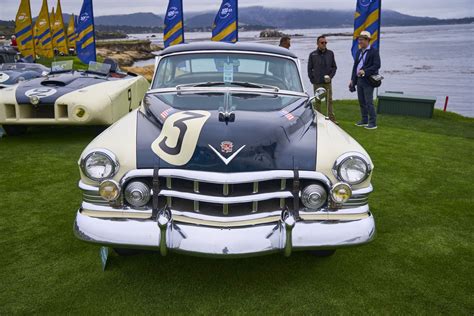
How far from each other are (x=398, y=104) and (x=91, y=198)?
29.4 feet

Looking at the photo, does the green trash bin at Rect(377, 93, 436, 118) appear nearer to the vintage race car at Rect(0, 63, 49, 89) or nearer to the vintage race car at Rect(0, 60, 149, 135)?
the vintage race car at Rect(0, 60, 149, 135)

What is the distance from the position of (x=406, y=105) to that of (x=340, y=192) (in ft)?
27.2

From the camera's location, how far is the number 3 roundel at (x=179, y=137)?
261 cm

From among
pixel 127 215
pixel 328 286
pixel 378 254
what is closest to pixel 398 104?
pixel 378 254

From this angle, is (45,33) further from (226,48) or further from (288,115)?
(288,115)

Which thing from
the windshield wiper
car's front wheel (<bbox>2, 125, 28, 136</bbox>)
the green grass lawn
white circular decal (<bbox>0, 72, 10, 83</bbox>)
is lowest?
the green grass lawn

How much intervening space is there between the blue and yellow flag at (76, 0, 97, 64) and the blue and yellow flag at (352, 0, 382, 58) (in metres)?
7.99

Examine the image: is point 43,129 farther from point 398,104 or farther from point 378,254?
point 398,104

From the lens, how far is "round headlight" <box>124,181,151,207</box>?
103 inches

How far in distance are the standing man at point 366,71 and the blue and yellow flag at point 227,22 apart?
16.5 ft

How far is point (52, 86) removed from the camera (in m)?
6.76

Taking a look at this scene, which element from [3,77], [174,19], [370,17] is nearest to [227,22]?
[174,19]

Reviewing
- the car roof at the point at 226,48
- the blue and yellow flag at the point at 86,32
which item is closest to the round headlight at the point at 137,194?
the car roof at the point at 226,48

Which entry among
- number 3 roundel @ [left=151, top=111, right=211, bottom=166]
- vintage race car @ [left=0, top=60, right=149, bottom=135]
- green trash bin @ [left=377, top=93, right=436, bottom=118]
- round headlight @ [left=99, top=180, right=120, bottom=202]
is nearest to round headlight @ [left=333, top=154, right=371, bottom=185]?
number 3 roundel @ [left=151, top=111, right=211, bottom=166]
